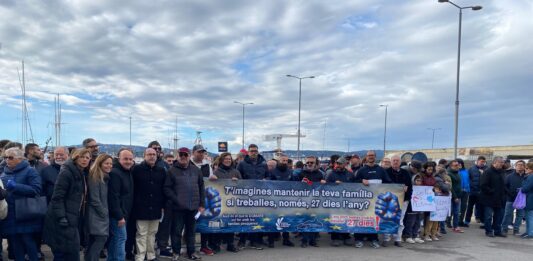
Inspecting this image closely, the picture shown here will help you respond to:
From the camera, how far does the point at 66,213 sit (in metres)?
5.11

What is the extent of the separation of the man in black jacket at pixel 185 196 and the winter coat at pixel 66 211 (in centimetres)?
180

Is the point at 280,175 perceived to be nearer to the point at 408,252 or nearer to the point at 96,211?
the point at 408,252

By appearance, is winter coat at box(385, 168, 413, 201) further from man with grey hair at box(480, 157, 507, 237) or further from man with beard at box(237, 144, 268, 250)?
man with beard at box(237, 144, 268, 250)

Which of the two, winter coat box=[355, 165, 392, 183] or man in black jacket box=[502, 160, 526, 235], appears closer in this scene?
winter coat box=[355, 165, 392, 183]

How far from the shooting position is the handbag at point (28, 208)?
5684 mm

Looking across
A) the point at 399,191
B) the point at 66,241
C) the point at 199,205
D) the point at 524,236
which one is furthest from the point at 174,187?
the point at 524,236

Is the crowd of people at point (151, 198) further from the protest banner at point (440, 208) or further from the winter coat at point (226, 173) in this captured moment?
the protest banner at point (440, 208)

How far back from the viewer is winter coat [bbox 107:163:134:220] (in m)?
5.87

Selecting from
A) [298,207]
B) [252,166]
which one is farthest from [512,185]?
[252,166]

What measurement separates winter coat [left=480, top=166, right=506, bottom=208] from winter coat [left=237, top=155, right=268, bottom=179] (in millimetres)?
5668

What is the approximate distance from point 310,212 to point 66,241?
466 cm

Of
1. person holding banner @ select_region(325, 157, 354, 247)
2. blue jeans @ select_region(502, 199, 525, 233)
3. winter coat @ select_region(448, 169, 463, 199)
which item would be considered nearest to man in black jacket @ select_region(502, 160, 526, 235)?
blue jeans @ select_region(502, 199, 525, 233)

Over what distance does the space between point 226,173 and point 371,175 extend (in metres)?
3.12

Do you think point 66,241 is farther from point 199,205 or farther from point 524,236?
point 524,236
